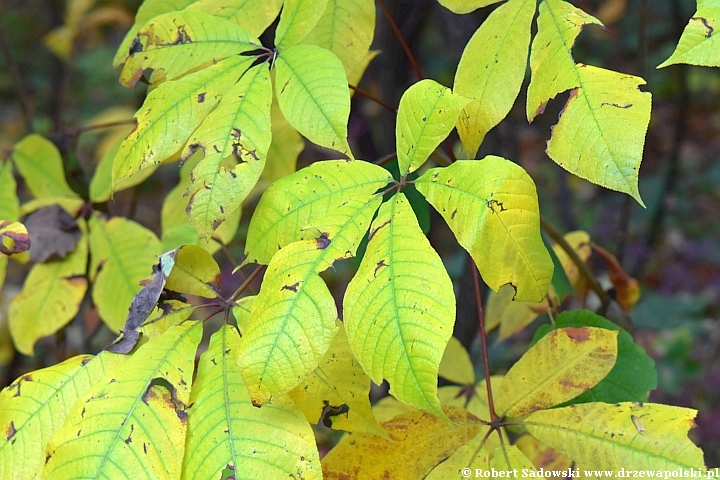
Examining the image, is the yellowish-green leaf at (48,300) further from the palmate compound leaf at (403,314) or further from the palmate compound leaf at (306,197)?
the palmate compound leaf at (403,314)

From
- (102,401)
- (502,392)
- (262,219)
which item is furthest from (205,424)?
(502,392)

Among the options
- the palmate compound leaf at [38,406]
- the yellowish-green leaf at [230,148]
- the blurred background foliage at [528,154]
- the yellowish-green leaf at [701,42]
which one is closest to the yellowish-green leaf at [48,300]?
the blurred background foliage at [528,154]

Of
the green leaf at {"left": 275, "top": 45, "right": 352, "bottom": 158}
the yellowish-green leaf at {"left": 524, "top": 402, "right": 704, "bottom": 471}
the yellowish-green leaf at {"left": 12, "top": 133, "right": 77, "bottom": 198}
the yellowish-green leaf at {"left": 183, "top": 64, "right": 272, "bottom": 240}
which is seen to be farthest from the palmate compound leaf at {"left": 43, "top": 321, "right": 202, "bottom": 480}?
the yellowish-green leaf at {"left": 12, "top": 133, "right": 77, "bottom": 198}

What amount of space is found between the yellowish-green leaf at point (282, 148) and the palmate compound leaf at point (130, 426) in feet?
1.27

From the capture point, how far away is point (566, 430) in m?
0.62

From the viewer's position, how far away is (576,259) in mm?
938

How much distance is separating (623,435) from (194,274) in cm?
46

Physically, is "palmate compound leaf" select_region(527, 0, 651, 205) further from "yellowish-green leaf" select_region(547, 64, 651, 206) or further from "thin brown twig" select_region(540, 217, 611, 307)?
"thin brown twig" select_region(540, 217, 611, 307)

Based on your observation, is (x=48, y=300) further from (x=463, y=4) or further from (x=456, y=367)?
(x=463, y=4)

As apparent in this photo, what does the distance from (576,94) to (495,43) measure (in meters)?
0.12

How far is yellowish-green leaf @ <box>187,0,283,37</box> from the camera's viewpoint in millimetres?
757

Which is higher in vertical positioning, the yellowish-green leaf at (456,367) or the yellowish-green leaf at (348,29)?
the yellowish-green leaf at (348,29)

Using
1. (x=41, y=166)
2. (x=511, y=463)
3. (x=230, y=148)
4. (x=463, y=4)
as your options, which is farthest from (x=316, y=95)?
(x=41, y=166)

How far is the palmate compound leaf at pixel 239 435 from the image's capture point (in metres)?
0.55
